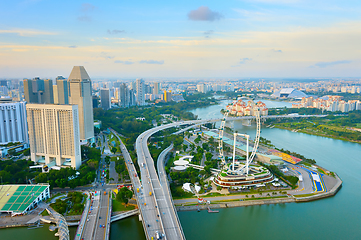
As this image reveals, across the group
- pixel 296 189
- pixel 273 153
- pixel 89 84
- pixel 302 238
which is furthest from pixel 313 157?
pixel 89 84

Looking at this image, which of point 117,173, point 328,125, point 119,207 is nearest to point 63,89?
point 117,173

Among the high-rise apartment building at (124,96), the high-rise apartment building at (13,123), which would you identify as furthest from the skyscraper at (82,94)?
the high-rise apartment building at (124,96)

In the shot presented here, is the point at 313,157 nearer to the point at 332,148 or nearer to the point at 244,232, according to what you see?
the point at 332,148

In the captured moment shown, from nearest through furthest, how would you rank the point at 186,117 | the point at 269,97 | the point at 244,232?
the point at 244,232
the point at 186,117
the point at 269,97

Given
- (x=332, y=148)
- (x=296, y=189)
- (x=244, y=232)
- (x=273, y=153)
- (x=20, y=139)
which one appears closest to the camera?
(x=244, y=232)

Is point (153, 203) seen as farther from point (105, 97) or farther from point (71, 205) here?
point (105, 97)

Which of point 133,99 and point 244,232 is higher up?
point 133,99

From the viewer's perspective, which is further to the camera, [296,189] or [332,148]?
[332,148]

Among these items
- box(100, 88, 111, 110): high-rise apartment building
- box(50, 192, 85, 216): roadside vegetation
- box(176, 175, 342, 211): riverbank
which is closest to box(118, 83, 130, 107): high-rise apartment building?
box(100, 88, 111, 110): high-rise apartment building
